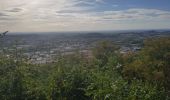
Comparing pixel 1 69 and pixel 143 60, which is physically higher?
pixel 1 69

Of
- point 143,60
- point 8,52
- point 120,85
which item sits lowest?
point 143,60

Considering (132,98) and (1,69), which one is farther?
(1,69)

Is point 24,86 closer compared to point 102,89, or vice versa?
point 102,89

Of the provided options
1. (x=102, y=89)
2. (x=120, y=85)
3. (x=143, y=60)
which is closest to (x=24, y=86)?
(x=102, y=89)

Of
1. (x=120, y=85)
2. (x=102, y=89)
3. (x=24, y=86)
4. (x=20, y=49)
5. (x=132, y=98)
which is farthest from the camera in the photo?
(x=20, y=49)

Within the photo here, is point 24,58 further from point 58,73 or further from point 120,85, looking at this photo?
point 120,85

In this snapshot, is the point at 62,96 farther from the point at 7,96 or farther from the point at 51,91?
the point at 7,96

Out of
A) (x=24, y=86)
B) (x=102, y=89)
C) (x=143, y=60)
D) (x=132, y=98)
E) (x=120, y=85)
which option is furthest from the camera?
(x=143, y=60)

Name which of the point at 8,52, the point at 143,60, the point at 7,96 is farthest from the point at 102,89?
the point at 143,60

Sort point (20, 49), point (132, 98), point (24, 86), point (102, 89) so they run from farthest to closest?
point (20, 49) → point (24, 86) → point (102, 89) → point (132, 98)
